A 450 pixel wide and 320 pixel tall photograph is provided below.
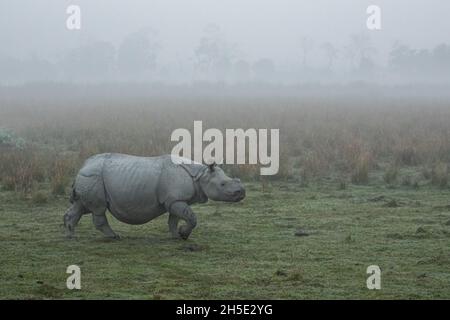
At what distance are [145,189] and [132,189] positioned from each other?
16cm

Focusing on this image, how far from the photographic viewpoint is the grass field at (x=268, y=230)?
7.36m

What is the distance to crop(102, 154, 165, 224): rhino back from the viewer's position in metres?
9.27

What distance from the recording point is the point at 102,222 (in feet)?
31.1

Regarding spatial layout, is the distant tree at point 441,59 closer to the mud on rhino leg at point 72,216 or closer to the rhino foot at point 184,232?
the rhino foot at point 184,232

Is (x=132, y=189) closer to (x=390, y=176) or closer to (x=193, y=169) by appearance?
(x=193, y=169)

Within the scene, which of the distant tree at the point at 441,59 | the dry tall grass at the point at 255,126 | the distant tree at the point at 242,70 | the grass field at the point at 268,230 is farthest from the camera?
the distant tree at the point at 242,70

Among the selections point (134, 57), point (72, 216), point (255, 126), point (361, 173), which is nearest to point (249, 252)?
point (72, 216)

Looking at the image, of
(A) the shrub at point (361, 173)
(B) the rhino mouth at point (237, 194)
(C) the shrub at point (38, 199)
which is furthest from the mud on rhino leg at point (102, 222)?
(A) the shrub at point (361, 173)

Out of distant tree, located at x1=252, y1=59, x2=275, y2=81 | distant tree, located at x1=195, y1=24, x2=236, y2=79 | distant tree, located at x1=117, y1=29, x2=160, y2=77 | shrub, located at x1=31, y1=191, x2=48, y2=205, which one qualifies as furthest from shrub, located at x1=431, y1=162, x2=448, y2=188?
distant tree, located at x1=252, y1=59, x2=275, y2=81

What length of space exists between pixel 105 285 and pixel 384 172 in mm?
9544

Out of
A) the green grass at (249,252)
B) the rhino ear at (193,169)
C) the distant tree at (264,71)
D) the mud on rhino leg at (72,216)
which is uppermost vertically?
the distant tree at (264,71)

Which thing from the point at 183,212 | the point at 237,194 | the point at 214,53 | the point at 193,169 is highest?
the point at 214,53

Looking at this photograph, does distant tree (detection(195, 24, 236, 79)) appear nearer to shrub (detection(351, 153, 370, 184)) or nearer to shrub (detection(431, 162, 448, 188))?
shrub (detection(351, 153, 370, 184))

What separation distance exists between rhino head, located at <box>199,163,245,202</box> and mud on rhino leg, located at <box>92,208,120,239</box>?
1279 millimetres
